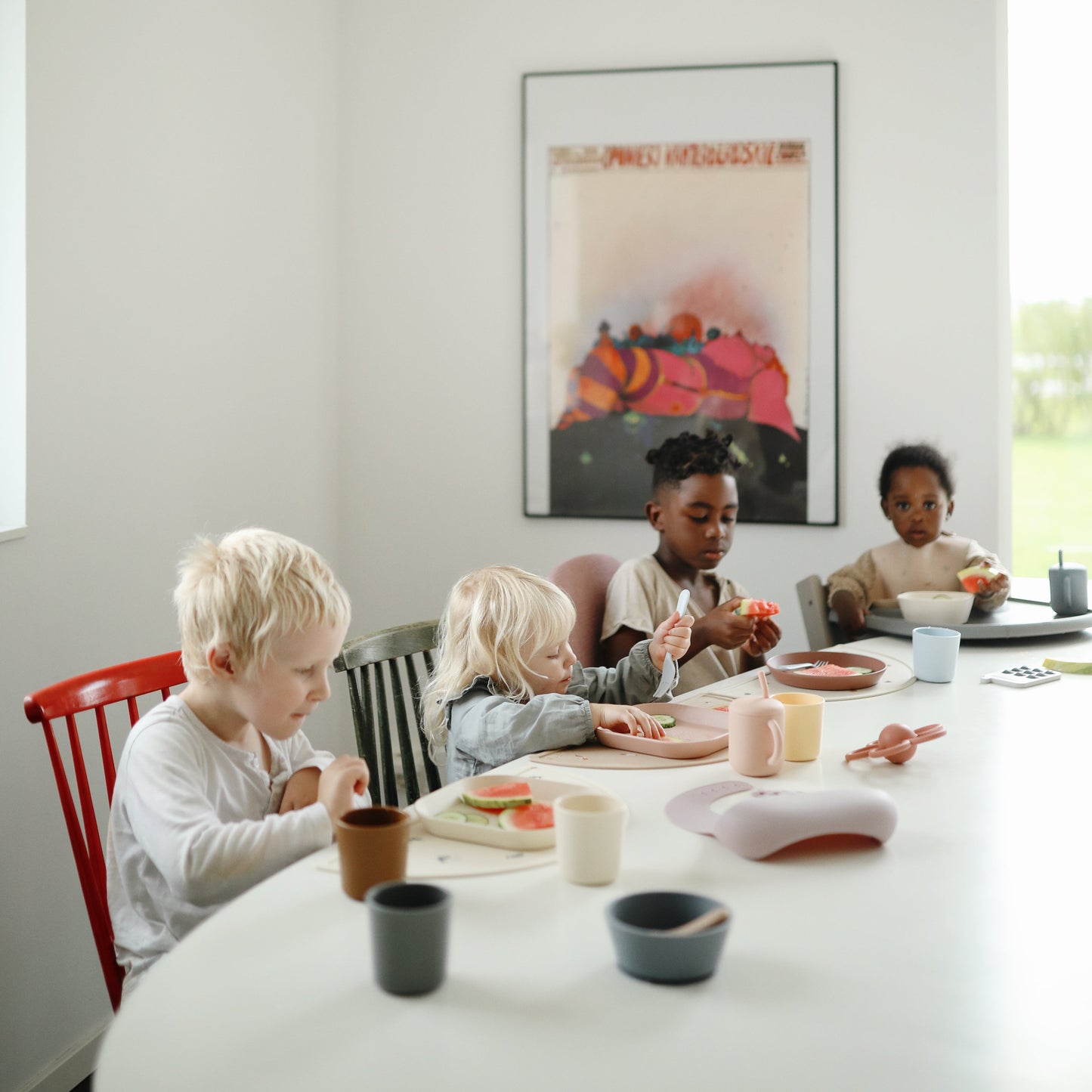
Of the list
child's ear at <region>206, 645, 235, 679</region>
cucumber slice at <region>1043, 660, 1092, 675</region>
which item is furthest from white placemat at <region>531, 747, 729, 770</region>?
cucumber slice at <region>1043, 660, 1092, 675</region>

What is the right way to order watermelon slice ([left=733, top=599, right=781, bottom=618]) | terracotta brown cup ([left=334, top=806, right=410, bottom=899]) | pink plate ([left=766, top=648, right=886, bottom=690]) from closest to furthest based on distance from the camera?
terracotta brown cup ([left=334, top=806, right=410, bottom=899]), pink plate ([left=766, top=648, right=886, bottom=690]), watermelon slice ([left=733, top=599, right=781, bottom=618])

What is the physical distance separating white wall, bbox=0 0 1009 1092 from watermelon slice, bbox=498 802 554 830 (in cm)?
119

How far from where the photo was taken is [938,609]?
94.0 inches

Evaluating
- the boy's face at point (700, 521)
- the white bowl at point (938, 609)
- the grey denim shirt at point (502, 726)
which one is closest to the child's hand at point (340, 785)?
the grey denim shirt at point (502, 726)

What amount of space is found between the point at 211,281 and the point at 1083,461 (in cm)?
253

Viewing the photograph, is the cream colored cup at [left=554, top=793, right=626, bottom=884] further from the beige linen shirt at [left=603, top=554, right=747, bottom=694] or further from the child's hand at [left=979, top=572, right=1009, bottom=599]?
the child's hand at [left=979, top=572, right=1009, bottom=599]

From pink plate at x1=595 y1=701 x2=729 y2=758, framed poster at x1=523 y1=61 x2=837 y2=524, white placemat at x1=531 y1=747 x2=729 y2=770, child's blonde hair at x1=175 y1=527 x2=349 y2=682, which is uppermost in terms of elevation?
framed poster at x1=523 y1=61 x2=837 y2=524

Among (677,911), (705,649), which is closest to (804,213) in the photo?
(705,649)

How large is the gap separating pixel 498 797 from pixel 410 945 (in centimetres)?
42

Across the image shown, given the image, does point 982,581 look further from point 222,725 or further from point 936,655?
point 222,725

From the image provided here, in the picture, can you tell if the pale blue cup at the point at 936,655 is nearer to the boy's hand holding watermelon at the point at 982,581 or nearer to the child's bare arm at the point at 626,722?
the boy's hand holding watermelon at the point at 982,581

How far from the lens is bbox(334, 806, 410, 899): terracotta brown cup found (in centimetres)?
102

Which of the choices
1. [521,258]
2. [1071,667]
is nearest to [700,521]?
[1071,667]

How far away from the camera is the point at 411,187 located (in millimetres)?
3293
